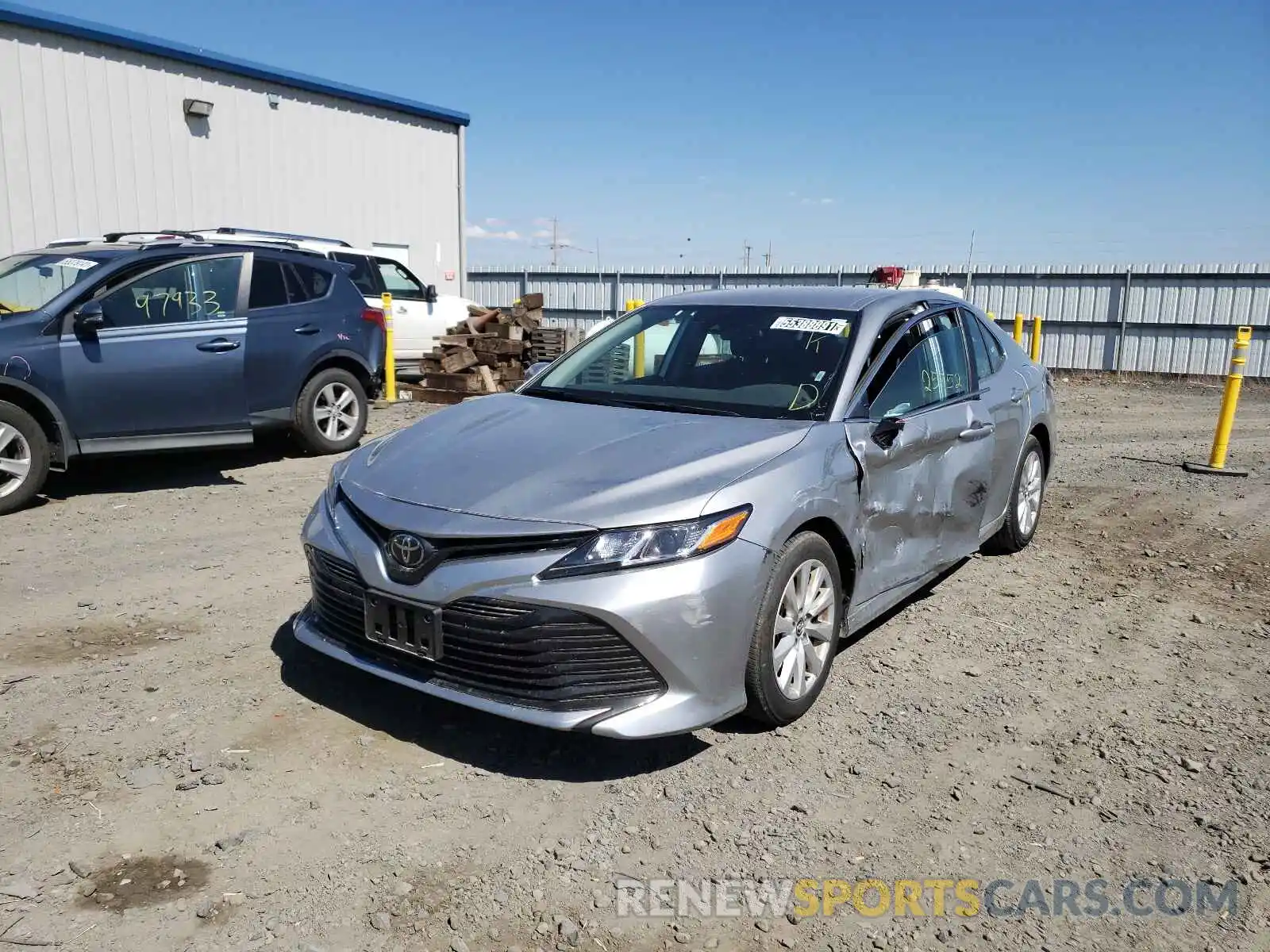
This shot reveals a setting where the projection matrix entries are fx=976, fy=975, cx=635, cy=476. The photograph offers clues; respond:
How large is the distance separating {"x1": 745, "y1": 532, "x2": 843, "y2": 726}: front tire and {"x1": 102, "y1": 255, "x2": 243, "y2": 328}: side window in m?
5.58

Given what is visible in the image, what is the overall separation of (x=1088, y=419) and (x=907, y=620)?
9527 mm

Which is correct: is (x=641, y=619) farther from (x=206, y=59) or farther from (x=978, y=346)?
(x=206, y=59)

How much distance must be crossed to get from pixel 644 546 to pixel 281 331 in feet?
19.1

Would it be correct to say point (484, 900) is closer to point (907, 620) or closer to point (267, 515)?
point (907, 620)

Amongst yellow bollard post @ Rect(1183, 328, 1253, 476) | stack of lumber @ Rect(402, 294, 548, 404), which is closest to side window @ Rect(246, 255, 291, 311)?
stack of lumber @ Rect(402, 294, 548, 404)

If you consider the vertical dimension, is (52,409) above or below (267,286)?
below

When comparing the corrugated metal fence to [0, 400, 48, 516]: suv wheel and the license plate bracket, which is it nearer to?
→ [0, 400, 48, 516]: suv wheel

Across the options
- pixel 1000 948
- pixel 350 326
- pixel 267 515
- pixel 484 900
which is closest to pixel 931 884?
pixel 1000 948

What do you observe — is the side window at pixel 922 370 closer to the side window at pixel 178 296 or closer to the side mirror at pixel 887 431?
the side mirror at pixel 887 431

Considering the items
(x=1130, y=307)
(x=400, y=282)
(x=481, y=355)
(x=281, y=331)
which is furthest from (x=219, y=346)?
(x=1130, y=307)

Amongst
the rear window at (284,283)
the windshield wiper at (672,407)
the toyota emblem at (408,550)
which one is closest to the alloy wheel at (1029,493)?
the windshield wiper at (672,407)

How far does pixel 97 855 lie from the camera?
2795 mm

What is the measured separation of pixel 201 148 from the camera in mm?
14531

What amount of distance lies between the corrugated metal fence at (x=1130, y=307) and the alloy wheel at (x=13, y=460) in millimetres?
11867
